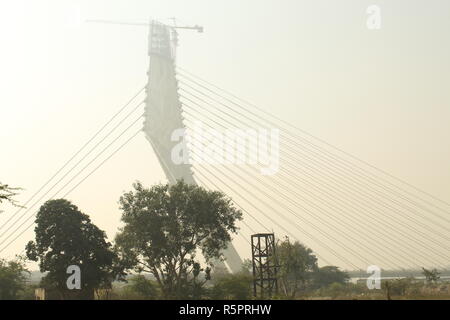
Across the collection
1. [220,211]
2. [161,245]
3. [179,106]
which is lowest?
[161,245]

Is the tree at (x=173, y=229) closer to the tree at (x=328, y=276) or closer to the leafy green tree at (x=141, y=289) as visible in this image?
the leafy green tree at (x=141, y=289)

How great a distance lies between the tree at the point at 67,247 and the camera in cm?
4688

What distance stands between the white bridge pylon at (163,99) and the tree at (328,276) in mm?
33931

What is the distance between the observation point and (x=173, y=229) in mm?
53094

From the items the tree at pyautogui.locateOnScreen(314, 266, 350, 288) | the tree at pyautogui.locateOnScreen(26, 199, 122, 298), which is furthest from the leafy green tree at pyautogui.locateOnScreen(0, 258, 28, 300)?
the tree at pyautogui.locateOnScreen(314, 266, 350, 288)

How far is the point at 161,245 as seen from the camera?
5278cm

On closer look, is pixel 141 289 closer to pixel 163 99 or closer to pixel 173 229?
pixel 173 229

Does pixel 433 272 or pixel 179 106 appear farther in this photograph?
pixel 179 106
